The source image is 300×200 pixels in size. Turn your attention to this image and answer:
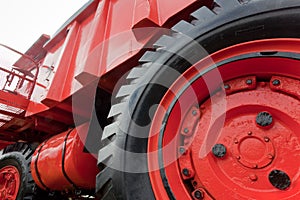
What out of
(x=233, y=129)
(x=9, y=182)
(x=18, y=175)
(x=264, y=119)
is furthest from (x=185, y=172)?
(x=9, y=182)

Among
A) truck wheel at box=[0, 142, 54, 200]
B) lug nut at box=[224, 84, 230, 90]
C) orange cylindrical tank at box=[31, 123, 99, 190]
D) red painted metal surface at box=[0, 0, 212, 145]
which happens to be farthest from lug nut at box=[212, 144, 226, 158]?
truck wheel at box=[0, 142, 54, 200]

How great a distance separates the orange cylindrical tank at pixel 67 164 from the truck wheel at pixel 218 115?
3.43ft

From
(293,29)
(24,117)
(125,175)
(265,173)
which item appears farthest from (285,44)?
(24,117)

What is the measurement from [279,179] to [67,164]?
191cm

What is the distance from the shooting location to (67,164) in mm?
2363

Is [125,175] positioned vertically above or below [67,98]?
below

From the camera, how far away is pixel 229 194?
41.9 inches

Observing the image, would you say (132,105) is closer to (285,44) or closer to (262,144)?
(262,144)

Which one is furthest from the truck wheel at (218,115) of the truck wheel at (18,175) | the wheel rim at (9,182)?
the wheel rim at (9,182)

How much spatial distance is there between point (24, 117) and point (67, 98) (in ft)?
4.20

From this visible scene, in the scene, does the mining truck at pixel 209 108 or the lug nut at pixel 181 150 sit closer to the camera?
the mining truck at pixel 209 108

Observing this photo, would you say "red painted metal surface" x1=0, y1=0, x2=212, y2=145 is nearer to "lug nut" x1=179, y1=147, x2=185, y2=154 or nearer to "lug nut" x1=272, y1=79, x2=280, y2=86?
"lug nut" x1=272, y1=79, x2=280, y2=86

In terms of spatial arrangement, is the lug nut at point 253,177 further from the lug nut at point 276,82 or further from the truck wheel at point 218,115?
the lug nut at point 276,82

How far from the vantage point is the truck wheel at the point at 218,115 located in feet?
3.36
